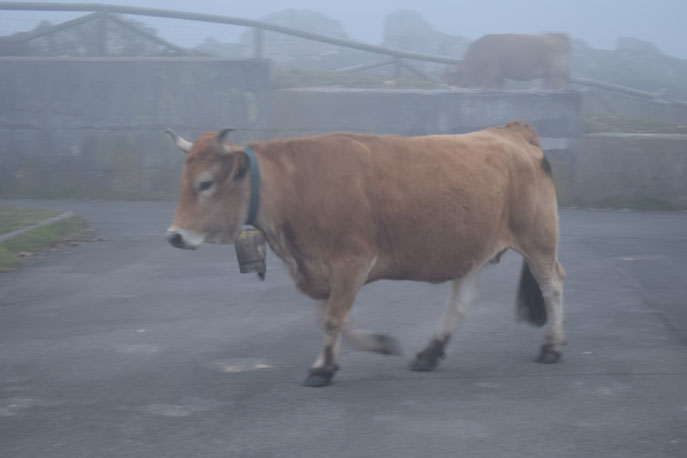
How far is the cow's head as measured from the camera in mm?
5113

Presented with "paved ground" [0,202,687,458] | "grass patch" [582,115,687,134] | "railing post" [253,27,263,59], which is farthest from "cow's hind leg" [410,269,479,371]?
"railing post" [253,27,263,59]

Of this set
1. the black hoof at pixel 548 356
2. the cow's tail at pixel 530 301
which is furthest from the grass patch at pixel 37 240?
the black hoof at pixel 548 356

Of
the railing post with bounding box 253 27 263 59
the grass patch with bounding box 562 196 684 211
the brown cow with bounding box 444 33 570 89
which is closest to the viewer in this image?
the grass patch with bounding box 562 196 684 211

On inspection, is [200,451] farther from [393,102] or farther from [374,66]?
[374,66]

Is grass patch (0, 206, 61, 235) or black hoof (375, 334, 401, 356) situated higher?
black hoof (375, 334, 401, 356)

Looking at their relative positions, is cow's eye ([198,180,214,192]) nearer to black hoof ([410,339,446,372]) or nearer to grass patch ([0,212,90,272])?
black hoof ([410,339,446,372])

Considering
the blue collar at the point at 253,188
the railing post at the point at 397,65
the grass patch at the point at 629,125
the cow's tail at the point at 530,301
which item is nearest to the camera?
the blue collar at the point at 253,188

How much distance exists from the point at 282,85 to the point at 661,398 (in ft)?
35.0

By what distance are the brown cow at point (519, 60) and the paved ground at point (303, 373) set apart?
6.96 metres

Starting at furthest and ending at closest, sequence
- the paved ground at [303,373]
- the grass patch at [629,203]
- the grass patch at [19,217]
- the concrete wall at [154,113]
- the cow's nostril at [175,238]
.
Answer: the concrete wall at [154,113], the grass patch at [629,203], the grass patch at [19,217], the cow's nostril at [175,238], the paved ground at [303,373]

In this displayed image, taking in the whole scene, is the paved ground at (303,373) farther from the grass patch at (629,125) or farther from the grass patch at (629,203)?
the grass patch at (629,125)

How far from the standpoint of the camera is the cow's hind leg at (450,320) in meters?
5.59

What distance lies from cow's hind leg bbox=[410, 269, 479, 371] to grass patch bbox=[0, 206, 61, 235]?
19.9 feet

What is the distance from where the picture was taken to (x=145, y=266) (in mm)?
9055
